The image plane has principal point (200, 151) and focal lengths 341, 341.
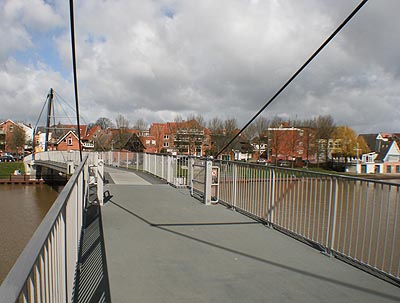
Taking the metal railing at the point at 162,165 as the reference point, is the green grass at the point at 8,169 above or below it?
below

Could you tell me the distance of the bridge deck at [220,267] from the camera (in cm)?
324

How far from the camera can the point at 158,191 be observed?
35.0 ft

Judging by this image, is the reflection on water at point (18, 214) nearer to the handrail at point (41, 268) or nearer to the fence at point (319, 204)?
the fence at point (319, 204)

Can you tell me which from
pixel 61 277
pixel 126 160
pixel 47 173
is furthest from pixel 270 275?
pixel 47 173

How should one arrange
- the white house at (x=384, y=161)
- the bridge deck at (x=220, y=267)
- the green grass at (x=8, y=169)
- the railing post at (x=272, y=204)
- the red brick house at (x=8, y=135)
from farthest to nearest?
the red brick house at (x=8, y=135)
the white house at (x=384, y=161)
the green grass at (x=8, y=169)
the railing post at (x=272, y=204)
the bridge deck at (x=220, y=267)

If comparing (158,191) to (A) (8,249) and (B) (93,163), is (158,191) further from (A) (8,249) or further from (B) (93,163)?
(A) (8,249)

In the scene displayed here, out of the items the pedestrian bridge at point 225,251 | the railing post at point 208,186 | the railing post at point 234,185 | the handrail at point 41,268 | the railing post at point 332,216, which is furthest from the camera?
the railing post at point 208,186

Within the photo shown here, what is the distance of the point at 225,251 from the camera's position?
4566 millimetres

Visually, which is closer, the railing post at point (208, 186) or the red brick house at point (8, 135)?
the railing post at point (208, 186)

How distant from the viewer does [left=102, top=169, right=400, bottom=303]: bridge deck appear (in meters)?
3.24

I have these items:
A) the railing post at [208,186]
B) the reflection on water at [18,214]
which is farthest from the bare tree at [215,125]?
the railing post at [208,186]

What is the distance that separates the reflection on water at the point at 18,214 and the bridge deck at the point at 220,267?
10775mm

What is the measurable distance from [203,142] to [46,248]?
54356mm

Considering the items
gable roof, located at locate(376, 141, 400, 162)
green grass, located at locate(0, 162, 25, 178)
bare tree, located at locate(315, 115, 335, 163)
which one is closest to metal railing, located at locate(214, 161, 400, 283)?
green grass, located at locate(0, 162, 25, 178)
